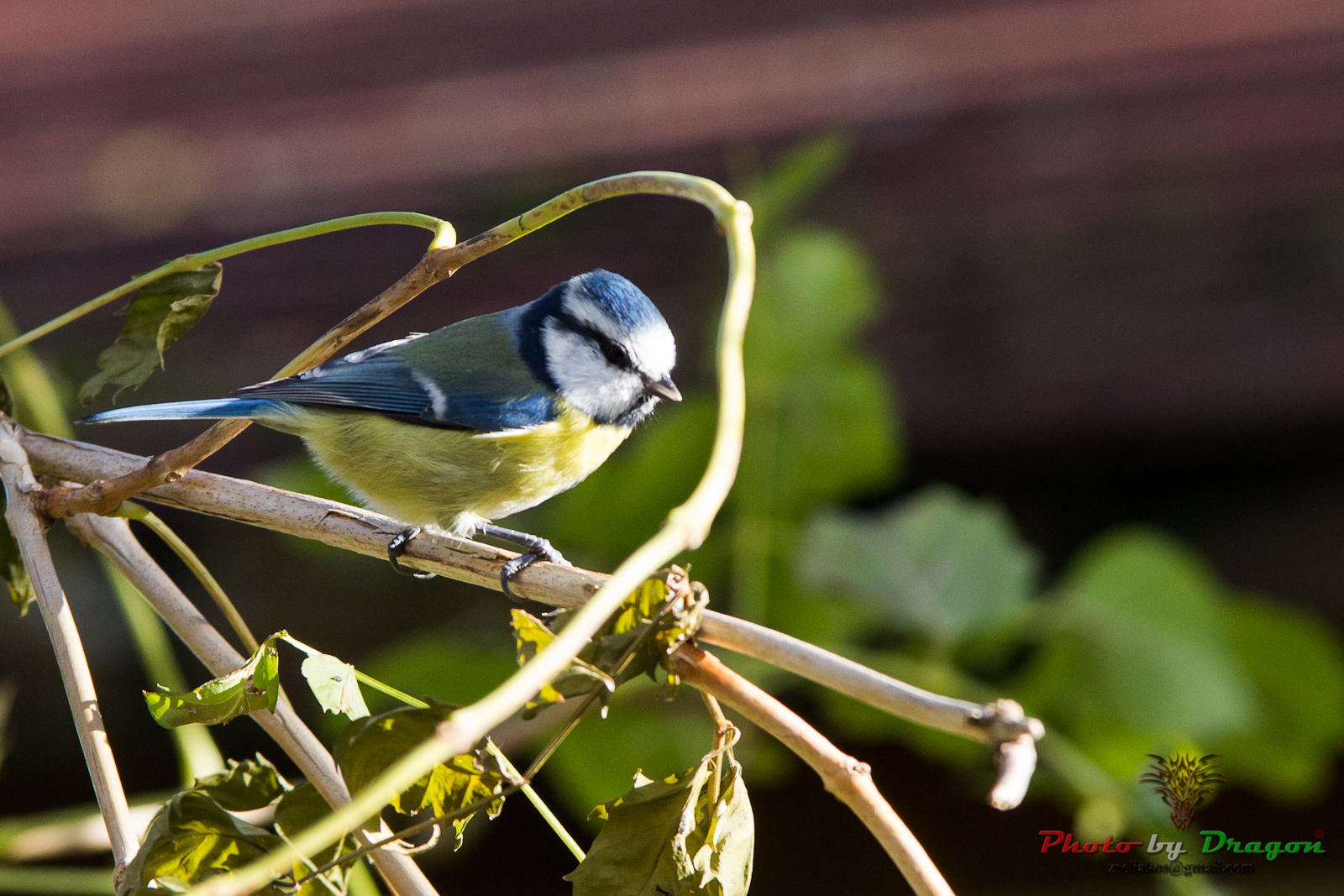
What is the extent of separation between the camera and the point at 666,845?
1.46 ft

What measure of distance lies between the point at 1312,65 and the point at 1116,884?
1180mm

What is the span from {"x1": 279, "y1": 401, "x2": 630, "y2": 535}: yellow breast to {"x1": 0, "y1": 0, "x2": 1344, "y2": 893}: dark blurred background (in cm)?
20

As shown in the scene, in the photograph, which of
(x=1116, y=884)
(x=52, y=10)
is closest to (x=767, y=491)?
(x=1116, y=884)

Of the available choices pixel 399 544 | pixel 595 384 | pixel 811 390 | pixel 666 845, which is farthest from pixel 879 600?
pixel 666 845

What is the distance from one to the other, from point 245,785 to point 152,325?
247 mm

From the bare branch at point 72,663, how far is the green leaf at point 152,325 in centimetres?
7

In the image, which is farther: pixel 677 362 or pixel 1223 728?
pixel 677 362

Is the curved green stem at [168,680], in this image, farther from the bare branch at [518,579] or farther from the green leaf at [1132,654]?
the green leaf at [1132,654]

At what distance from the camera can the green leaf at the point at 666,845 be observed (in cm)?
44

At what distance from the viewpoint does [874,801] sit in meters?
0.41

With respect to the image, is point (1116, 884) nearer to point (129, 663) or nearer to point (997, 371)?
point (997, 371)

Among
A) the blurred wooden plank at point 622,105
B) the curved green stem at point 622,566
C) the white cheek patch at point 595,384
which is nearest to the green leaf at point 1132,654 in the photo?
the white cheek patch at point 595,384

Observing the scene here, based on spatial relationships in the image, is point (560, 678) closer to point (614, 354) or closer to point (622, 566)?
point (622, 566)

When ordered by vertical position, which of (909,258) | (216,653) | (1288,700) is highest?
(216,653)
